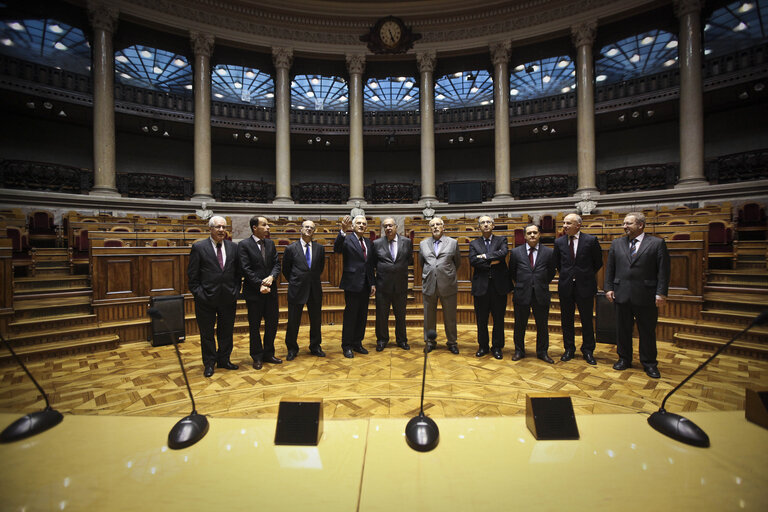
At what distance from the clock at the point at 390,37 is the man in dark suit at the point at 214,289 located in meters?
9.91

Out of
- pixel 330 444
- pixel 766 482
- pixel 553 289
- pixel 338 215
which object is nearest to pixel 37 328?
pixel 330 444

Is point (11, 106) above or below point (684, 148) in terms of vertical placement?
above

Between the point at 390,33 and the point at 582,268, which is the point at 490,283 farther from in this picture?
the point at 390,33

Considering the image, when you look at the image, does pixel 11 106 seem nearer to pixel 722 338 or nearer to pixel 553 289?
pixel 553 289

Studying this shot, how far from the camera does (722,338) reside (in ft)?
10.5

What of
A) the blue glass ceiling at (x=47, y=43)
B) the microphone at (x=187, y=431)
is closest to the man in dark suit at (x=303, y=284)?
the microphone at (x=187, y=431)

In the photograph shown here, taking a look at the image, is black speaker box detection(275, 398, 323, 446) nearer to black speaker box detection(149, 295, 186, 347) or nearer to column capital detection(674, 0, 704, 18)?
black speaker box detection(149, 295, 186, 347)

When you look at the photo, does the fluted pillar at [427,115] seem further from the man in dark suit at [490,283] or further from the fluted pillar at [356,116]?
the man in dark suit at [490,283]

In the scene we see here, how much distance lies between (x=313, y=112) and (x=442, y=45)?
205 inches

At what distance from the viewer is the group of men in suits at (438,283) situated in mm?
2721

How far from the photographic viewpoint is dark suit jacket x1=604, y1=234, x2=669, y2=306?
260 cm

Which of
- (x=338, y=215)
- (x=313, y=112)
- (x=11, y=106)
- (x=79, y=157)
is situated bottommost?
(x=338, y=215)

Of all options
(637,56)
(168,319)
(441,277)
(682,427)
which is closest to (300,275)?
(441,277)

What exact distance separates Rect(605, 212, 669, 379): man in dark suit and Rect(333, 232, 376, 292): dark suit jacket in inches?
86.6
